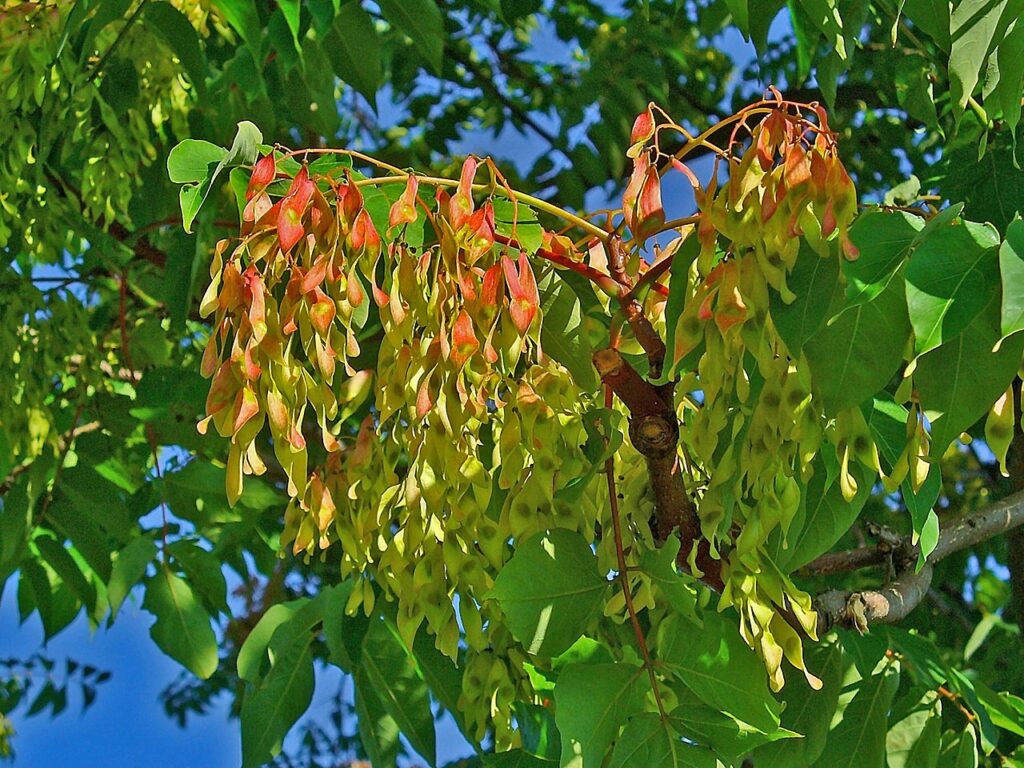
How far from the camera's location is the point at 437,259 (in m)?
1.14

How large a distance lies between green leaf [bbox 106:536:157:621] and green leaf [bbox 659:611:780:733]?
934 millimetres

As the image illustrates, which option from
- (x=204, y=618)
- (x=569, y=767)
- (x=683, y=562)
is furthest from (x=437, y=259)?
(x=204, y=618)

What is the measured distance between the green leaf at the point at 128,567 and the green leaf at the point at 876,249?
4.00 feet

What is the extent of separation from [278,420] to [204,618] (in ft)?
3.44

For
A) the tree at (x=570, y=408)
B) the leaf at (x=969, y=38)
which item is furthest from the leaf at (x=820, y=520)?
the leaf at (x=969, y=38)

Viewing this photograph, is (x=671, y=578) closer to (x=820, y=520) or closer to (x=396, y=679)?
(x=820, y=520)

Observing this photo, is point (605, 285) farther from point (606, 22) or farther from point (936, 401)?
point (606, 22)

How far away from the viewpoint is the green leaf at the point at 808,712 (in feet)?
4.62

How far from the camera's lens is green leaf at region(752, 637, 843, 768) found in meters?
1.41

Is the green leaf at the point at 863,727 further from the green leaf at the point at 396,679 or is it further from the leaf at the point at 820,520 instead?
the green leaf at the point at 396,679

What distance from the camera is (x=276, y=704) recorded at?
1675mm

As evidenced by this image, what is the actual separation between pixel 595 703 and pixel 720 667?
0.40ft

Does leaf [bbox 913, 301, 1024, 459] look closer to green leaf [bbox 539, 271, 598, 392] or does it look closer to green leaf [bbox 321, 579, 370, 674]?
green leaf [bbox 539, 271, 598, 392]

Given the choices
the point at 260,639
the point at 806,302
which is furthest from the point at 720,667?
the point at 260,639
